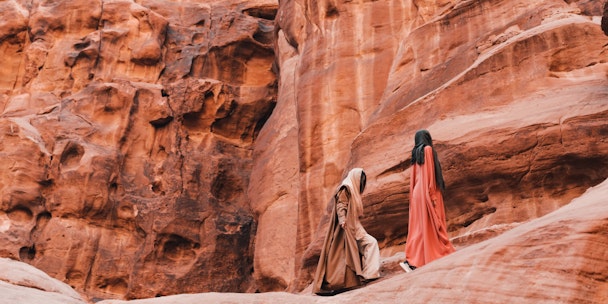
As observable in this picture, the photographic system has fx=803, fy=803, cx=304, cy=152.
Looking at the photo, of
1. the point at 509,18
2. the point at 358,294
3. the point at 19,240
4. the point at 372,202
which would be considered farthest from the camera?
the point at 19,240

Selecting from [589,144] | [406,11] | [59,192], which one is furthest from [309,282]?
[59,192]

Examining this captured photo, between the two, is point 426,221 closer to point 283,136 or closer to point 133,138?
point 283,136

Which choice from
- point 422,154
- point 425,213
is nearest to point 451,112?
point 422,154

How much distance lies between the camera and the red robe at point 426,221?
1019cm

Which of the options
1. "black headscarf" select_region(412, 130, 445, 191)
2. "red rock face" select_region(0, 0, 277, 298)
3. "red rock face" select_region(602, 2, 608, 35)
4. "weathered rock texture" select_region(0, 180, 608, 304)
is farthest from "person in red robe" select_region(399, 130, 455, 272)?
"red rock face" select_region(0, 0, 277, 298)

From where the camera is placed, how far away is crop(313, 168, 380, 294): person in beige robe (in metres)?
10.1

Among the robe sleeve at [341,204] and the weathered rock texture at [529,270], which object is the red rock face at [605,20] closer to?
the weathered rock texture at [529,270]

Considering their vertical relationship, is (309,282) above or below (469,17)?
below

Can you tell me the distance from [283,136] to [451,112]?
9.56 m

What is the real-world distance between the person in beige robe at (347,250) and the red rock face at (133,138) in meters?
13.5

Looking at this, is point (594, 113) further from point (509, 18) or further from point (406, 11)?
point (406, 11)

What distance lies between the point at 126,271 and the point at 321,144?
25.9 feet

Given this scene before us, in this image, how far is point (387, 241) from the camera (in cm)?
1420

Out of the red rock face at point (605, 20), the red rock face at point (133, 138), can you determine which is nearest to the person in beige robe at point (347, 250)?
the red rock face at point (605, 20)
